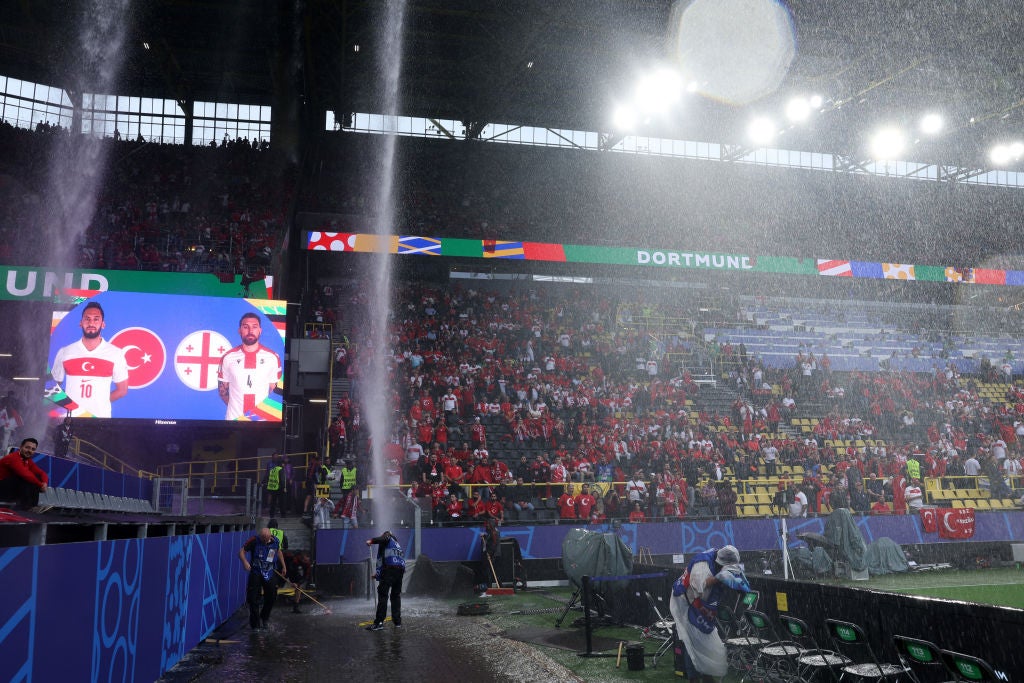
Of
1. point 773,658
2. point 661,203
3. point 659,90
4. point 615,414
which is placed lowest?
point 773,658

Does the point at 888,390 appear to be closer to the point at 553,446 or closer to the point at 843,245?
the point at 843,245

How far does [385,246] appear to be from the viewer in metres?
32.6

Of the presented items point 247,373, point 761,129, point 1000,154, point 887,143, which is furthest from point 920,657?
point 1000,154

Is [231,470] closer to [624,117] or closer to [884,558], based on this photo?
[884,558]

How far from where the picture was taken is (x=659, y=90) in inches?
1243

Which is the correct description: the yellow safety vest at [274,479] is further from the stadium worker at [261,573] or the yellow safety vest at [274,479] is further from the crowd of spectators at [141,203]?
the stadium worker at [261,573]

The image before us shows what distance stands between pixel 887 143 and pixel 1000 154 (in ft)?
21.0

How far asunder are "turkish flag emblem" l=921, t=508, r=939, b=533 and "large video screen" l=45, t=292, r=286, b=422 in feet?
60.6

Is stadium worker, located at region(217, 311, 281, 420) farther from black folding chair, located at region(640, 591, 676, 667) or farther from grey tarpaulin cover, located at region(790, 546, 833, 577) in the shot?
grey tarpaulin cover, located at region(790, 546, 833, 577)

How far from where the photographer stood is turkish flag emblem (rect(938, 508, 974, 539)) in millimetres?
20766

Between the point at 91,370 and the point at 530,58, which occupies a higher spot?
the point at 530,58

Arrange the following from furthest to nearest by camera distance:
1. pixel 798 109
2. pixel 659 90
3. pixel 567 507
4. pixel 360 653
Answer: pixel 798 109
pixel 659 90
pixel 567 507
pixel 360 653

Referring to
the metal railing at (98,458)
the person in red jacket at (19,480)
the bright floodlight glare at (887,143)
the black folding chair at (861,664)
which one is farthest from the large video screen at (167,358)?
the bright floodlight glare at (887,143)

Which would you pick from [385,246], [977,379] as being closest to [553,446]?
[385,246]
